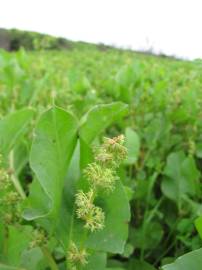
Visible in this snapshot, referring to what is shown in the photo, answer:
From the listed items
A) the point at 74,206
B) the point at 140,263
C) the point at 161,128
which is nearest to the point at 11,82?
the point at 161,128

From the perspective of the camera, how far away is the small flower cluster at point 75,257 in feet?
2.35

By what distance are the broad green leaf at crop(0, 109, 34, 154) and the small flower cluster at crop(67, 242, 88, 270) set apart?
11.4 inches

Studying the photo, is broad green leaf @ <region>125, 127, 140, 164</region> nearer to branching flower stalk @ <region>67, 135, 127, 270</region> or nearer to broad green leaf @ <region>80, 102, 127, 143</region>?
broad green leaf @ <region>80, 102, 127, 143</region>

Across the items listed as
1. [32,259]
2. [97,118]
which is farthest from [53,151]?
[32,259]

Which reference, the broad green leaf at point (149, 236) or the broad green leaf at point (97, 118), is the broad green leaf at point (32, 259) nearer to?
the broad green leaf at point (97, 118)

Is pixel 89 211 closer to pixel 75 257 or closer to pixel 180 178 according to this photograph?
pixel 75 257

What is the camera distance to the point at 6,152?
3.11 ft

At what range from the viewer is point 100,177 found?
2.21ft

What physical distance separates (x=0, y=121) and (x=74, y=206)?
0.24 metres

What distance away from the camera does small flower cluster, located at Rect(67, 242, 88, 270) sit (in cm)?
72

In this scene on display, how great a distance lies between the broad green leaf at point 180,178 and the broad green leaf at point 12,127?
58 cm

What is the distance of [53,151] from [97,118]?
11 centimetres

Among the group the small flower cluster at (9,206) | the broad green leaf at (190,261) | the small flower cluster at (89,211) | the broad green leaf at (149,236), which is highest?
the small flower cluster at (89,211)

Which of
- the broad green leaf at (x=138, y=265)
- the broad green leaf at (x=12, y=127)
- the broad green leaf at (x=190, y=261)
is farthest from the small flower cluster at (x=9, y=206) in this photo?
the broad green leaf at (x=138, y=265)
